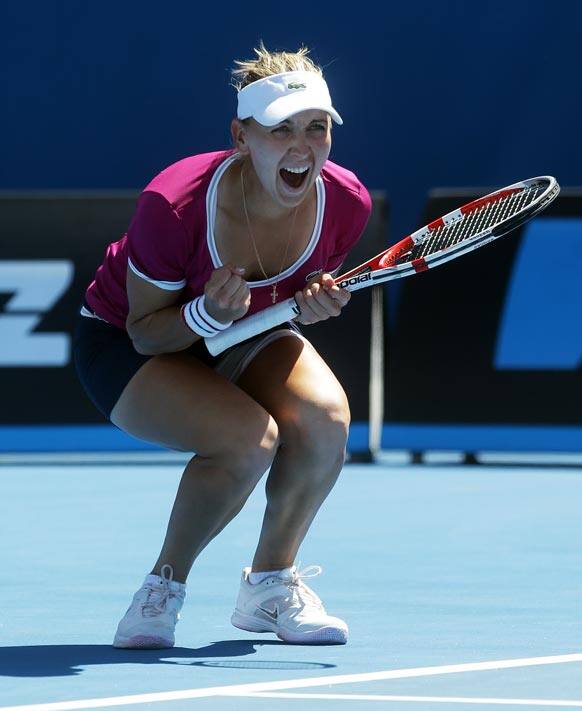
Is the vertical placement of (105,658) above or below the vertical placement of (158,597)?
below

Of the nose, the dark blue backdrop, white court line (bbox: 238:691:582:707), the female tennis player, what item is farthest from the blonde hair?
the dark blue backdrop

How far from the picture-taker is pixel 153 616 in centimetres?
413

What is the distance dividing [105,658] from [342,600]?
115 cm

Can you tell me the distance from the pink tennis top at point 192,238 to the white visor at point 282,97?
21 cm

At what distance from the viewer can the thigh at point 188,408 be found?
414 centimetres

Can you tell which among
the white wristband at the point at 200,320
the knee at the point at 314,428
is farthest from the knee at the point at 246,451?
the white wristband at the point at 200,320

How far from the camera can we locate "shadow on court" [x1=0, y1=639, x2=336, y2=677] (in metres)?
3.82

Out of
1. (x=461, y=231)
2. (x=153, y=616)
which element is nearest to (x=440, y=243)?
(x=461, y=231)

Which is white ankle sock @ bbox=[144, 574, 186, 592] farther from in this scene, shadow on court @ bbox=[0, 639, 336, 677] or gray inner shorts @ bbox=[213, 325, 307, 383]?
gray inner shorts @ bbox=[213, 325, 307, 383]

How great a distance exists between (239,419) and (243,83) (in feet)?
2.82

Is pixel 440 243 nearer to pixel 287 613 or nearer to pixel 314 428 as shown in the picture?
pixel 314 428

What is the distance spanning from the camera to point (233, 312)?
411cm

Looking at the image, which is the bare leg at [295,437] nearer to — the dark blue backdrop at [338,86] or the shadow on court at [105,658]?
the shadow on court at [105,658]

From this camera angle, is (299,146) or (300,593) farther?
(300,593)
